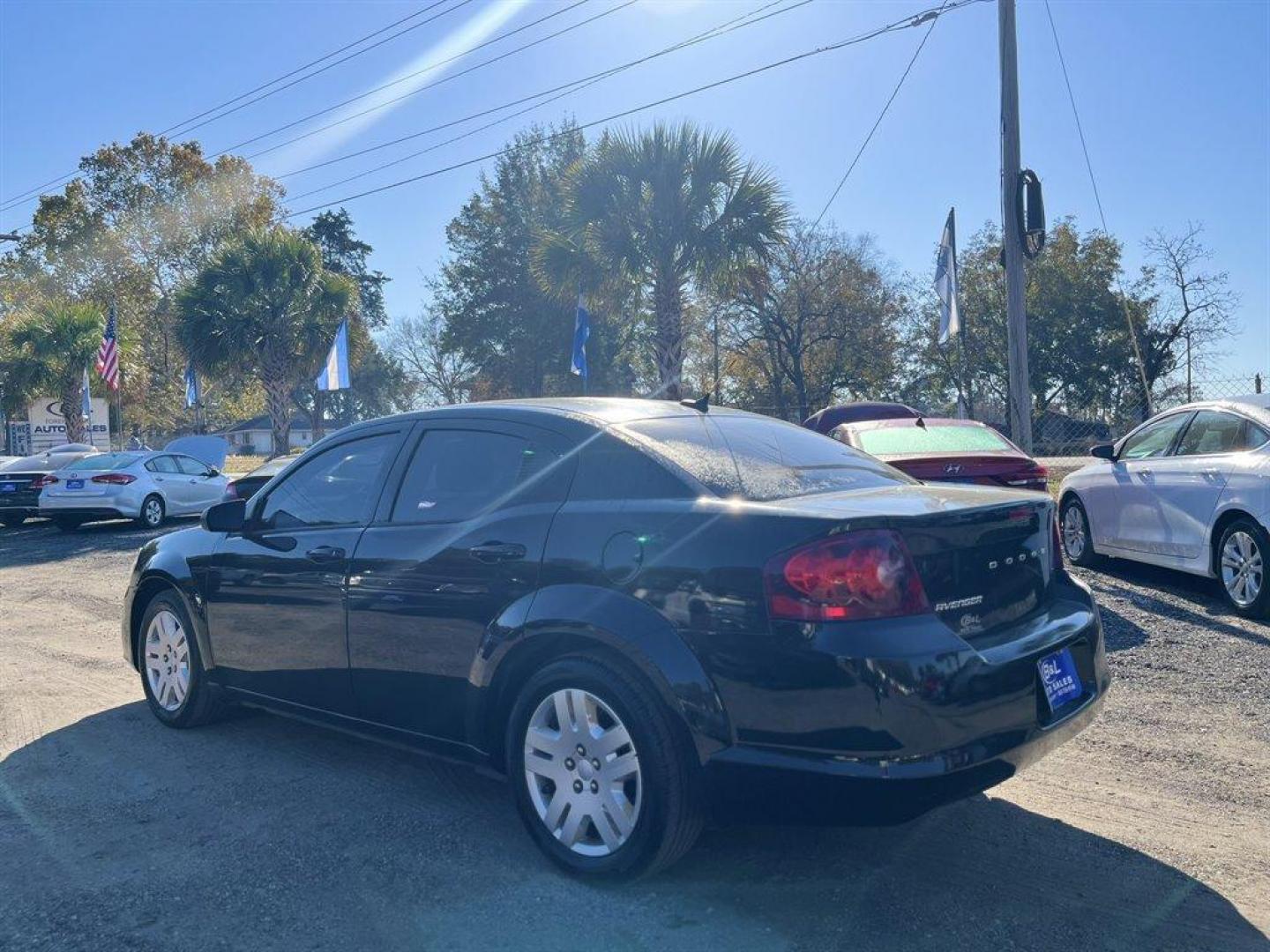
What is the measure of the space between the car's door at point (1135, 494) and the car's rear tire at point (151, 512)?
1403 centimetres

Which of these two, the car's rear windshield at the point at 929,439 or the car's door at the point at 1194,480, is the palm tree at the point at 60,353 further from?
the car's door at the point at 1194,480

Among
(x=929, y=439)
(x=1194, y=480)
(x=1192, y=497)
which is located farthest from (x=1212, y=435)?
(x=929, y=439)

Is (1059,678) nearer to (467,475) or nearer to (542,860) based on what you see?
(542,860)

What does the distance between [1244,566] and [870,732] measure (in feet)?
18.1

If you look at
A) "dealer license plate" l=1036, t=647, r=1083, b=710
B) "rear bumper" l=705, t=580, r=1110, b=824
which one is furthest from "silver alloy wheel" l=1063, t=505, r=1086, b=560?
"rear bumper" l=705, t=580, r=1110, b=824

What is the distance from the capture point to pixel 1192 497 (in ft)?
25.8

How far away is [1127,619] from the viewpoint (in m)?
7.45

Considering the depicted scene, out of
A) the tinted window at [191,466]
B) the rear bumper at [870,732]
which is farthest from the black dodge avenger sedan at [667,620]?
the tinted window at [191,466]

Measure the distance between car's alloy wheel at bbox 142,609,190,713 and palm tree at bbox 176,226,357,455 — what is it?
21585 millimetres

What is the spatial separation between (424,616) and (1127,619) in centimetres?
540

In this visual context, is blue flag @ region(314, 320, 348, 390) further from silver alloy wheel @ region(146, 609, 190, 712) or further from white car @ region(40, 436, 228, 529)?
silver alloy wheel @ region(146, 609, 190, 712)

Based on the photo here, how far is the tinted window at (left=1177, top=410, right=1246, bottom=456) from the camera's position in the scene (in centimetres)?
768

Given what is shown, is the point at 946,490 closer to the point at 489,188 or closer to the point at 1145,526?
the point at 1145,526

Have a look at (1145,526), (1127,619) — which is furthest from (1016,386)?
(1127,619)
